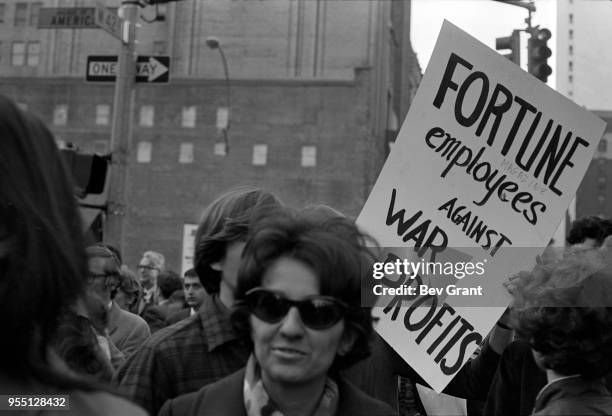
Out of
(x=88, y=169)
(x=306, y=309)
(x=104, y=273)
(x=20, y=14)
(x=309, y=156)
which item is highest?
(x=20, y=14)

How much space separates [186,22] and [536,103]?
1784 inches

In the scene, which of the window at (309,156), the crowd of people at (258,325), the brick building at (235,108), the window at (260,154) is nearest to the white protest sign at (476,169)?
the crowd of people at (258,325)

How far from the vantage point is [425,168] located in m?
3.94

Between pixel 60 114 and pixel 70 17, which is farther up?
pixel 60 114

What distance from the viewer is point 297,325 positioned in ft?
6.61

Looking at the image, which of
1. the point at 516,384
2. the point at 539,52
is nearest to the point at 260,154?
the point at 539,52

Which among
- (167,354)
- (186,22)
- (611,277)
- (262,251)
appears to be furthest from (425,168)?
(186,22)

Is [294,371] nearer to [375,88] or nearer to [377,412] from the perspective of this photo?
[377,412]

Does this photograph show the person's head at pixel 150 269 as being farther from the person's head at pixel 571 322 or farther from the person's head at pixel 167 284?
the person's head at pixel 571 322

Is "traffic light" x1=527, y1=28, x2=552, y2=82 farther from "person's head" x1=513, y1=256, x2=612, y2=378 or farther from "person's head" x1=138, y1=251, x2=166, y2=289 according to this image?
"person's head" x1=513, y1=256, x2=612, y2=378

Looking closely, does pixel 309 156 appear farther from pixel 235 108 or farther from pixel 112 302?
pixel 112 302

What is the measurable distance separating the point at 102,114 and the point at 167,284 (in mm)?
45038

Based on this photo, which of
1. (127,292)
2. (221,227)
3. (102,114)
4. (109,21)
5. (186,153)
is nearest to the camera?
(221,227)

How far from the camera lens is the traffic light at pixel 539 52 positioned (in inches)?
373
